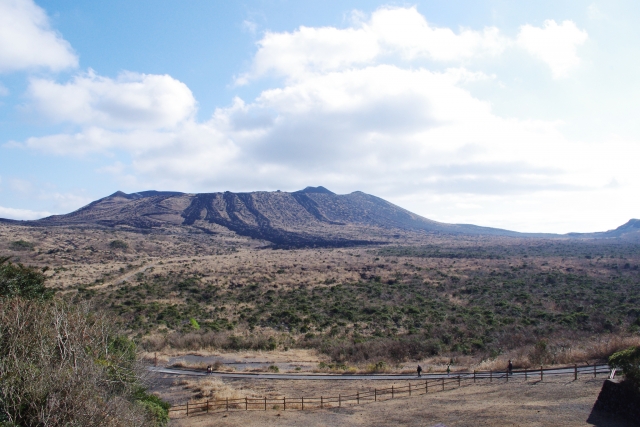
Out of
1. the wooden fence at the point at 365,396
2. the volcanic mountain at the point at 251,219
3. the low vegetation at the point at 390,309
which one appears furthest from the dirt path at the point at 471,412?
the volcanic mountain at the point at 251,219

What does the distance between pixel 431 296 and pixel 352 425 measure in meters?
31.2

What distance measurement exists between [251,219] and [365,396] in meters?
148

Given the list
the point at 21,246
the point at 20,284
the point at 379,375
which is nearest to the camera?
the point at 20,284

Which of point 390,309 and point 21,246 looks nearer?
point 390,309

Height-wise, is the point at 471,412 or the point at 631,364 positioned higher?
the point at 631,364

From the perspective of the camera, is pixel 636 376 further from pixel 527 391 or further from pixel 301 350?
pixel 301 350

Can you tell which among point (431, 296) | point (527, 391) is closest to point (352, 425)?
point (527, 391)

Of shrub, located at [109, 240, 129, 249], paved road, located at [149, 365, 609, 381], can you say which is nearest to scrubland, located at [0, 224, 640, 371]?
paved road, located at [149, 365, 609, 381]

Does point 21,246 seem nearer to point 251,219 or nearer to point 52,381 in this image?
point 52,381

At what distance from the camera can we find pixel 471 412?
1858cm

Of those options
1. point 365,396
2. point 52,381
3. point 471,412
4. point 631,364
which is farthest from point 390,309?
point 52,381

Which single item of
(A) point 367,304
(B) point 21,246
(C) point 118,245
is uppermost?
(B) point 21,246

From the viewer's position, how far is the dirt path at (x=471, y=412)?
17141 mm

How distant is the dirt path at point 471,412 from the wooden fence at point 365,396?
1.97 feet
